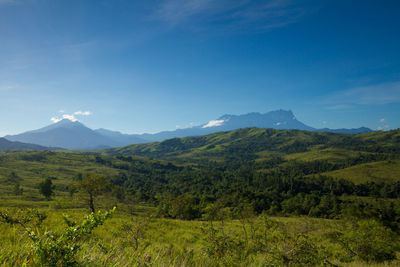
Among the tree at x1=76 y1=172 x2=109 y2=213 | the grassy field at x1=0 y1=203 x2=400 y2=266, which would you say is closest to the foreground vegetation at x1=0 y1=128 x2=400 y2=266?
the grassy field at x1=0 y1=203 x2=400 y2=266

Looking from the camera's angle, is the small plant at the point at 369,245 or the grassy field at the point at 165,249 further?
the small plant at the point at 369,245

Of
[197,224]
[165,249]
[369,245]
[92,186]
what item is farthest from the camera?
[197,224]

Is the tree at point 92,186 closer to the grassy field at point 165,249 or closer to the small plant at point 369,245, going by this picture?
the grassy field at point 165,249

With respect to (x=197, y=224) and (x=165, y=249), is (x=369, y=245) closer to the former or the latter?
(x=165, y=249)

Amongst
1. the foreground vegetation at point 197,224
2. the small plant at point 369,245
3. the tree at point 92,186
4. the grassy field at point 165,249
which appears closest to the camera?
the grassy field at point 165,249

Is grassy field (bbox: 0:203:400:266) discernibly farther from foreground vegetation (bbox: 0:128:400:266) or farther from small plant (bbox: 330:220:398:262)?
small plant (bbox: 330:220:398:262)

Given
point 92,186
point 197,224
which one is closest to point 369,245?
point 197,224

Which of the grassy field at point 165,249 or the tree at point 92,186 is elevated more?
the grassy field at point 165,249

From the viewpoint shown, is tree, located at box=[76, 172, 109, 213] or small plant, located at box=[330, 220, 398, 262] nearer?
small plant, located at box=[330, 220, 398, 262]

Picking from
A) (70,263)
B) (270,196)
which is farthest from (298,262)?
(270,196)

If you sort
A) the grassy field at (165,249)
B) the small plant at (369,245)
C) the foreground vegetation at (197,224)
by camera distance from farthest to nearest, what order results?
the small plant at (369,245), the foreground vegetation at (197,224), the grassy field at (165,249)

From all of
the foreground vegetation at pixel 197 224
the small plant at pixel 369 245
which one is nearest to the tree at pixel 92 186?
the foreground vegetation at pixel 197 224

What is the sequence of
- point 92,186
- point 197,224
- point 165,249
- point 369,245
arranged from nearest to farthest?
point 165,249
point 369,245
point 92,186
point 197,224

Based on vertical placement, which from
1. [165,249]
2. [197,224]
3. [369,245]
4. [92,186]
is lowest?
[197,224]
